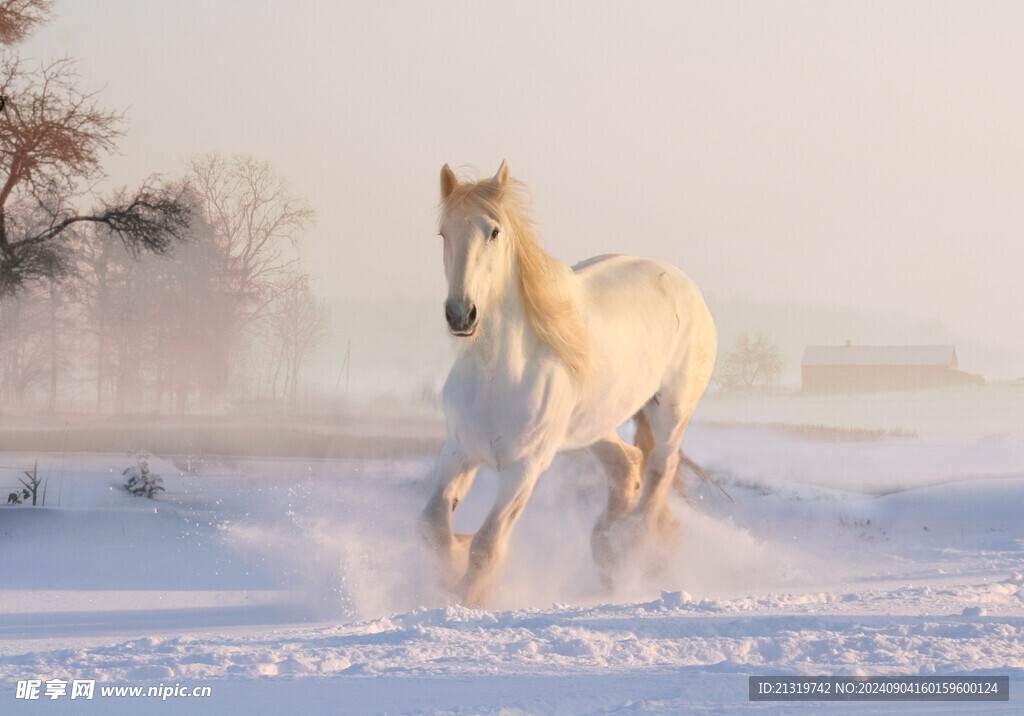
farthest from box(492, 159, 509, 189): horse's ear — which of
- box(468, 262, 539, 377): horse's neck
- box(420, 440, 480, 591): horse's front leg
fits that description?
box(420, 440, 480, 591): horse's front leg

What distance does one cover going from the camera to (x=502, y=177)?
556cm

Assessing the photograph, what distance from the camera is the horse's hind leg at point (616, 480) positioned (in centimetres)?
718

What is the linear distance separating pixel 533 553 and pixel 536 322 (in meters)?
2.20

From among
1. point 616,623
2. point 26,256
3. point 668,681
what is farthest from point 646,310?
point 26,256

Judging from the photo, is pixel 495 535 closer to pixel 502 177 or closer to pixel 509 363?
pixel 509 363

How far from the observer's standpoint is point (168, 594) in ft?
24.3

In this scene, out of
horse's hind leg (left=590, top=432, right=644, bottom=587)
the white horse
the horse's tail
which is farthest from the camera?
the horse's tail

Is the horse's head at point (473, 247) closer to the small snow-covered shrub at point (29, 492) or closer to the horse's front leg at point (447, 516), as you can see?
the horse's front leg at point (447, 516)

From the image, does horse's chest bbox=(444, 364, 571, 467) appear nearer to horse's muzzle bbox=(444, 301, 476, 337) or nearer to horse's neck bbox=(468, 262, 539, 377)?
horse's neck bbox=(468, 262, 539, 377)

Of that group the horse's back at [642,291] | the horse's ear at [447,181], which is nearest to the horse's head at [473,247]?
the horse's ear at [447,181]

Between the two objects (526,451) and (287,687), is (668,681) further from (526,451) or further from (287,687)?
(526,451)

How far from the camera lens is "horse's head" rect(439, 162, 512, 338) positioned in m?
5.14

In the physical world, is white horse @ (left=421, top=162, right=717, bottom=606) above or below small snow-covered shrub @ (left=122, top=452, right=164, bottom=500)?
above

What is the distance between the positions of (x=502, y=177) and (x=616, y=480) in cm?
262
